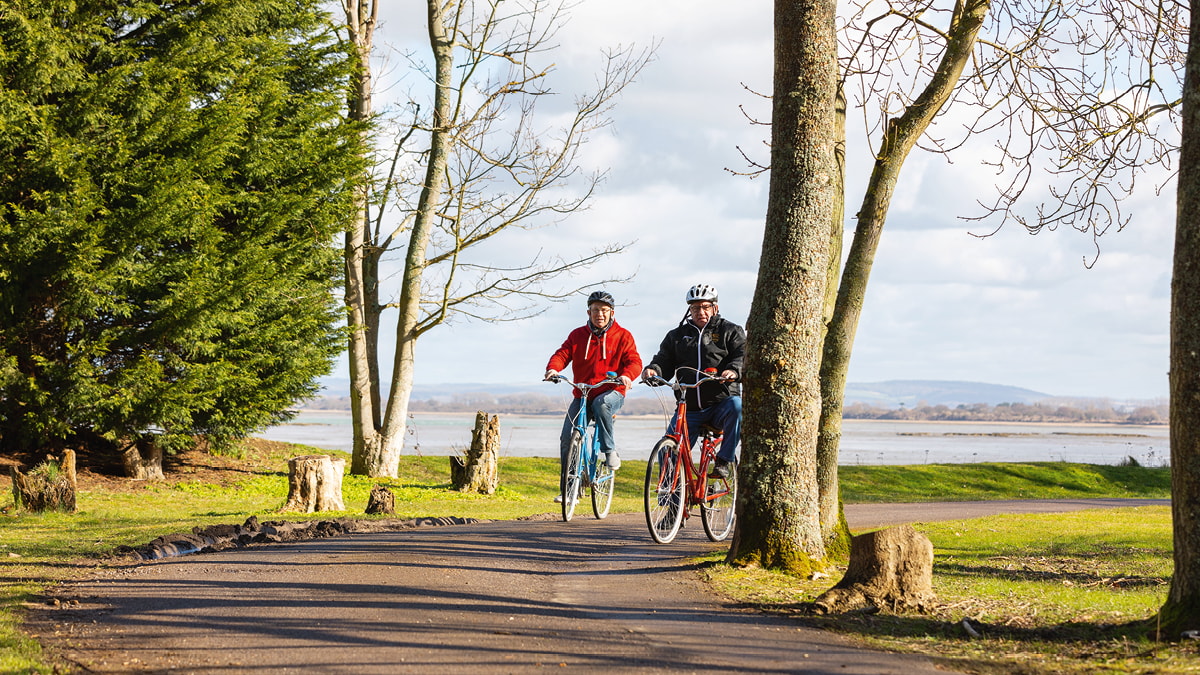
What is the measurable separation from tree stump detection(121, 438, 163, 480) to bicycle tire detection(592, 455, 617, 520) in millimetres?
11161

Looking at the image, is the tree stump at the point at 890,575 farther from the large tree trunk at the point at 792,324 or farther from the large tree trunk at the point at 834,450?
the large tree trunk at the point at 834,450

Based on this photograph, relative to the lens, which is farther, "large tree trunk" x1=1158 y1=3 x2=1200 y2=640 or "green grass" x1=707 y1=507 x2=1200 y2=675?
"large tree trunk" x1=1158 y1=3 x2=1200 y2=640

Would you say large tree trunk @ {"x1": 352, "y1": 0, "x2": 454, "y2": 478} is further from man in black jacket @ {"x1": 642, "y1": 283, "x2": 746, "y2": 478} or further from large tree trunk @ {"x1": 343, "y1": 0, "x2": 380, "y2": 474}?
man in black jacket @ {"x1": 642, "y1": 283, "x2": 746, "y2": 478}

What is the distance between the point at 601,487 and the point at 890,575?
518 cm

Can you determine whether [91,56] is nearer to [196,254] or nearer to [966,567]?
[196,254]

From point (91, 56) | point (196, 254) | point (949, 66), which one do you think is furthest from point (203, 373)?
point (949, 66)

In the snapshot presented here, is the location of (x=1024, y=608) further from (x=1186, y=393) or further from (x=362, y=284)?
(x=362, y=284)

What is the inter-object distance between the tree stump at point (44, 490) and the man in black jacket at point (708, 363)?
850 centimetres

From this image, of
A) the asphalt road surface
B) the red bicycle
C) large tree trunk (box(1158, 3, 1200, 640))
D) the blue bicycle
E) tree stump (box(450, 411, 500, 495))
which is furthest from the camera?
tree stump (box(450, 411, 500, 495))

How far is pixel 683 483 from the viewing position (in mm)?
10219

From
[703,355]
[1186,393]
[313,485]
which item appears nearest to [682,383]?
[703,355]

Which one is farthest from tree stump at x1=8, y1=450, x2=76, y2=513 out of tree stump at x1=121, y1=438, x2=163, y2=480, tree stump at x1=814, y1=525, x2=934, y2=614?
tree stump at x1=814, y1=525, x2=934, y2=614

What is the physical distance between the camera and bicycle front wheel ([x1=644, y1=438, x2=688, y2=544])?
990 cm

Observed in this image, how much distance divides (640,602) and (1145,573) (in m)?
6.21
